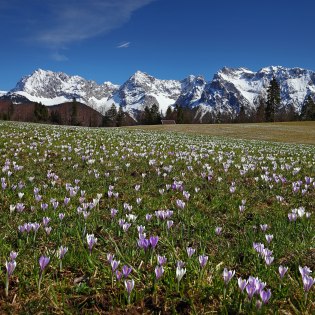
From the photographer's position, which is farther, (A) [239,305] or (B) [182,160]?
(B) [182,160]

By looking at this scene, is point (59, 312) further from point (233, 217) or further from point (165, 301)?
point (233, 217)

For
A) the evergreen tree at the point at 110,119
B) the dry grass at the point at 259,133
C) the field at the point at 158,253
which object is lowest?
the field at the point at 158,253

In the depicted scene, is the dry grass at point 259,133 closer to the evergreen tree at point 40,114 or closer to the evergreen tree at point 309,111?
the evergreen tree at point 309,111

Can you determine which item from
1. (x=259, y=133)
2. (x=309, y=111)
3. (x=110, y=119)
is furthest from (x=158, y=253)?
(x=110, y=119)

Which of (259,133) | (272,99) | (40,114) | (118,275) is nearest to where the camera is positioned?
(118,275)

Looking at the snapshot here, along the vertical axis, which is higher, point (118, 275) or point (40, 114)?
point (40, 114)

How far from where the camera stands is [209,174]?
7746 mm

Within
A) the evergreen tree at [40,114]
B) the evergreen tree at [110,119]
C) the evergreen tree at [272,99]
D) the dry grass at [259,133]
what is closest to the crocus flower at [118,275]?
the dry grass at [259,133]

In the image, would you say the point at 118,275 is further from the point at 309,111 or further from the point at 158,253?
the point at 309,111

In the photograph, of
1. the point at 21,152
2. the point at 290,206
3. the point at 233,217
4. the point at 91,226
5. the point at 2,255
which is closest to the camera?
the point at 2,255

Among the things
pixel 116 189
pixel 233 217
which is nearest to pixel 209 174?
pixel 116 189

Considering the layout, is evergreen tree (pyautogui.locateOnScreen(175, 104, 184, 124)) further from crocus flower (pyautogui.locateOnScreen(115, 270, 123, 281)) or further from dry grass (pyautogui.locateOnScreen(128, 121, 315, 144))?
crocus flower (pyautogui.locateOnScreen(115, 270, 123, 281))

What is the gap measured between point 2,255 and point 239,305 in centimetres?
226

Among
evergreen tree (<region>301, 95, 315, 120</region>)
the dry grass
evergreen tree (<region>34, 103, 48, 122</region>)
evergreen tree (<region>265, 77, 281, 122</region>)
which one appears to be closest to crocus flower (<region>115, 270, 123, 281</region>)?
the dry grass
